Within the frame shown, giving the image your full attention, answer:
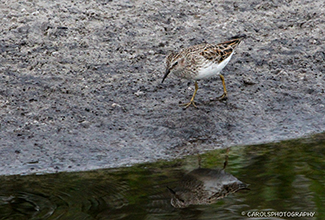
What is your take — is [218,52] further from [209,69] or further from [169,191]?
[169,191]

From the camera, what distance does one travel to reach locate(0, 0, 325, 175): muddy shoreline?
26.3 ft

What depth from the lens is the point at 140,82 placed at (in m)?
9.40

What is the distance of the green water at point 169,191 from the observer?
623 centimetres

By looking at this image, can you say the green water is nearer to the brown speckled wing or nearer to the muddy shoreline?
the muddy shoreline

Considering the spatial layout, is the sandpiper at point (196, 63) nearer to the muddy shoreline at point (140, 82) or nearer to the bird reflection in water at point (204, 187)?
the muddy shoreline at point (140, 82)

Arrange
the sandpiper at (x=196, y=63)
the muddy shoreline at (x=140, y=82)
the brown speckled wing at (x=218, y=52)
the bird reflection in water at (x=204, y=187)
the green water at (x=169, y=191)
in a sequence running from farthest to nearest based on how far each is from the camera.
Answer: the brown speckled wing at (x=218, y=52) → the sandpiper at (x=196, y=63) → the muddy shoreline at (x=140, y=82) → the bird reflection in water at (x=204, y=187) → the green water at (x=169, y=191)

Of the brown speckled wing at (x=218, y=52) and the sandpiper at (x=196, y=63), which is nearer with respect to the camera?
the sandpiper at (x=196, y=63)

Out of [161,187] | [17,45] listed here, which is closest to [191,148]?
[161,187]

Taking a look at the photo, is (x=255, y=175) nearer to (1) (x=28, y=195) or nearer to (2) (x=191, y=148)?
(2) (x=191, y=148)

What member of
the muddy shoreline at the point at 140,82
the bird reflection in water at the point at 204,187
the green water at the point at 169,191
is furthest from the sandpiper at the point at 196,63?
the bird reflection in water at the point at 204,187

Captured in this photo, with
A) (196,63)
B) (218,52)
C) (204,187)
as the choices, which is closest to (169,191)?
(204,187)

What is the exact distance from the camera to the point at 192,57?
341 inches

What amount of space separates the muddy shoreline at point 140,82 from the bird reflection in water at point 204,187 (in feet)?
2.35

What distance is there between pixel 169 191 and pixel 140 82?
3120mm
